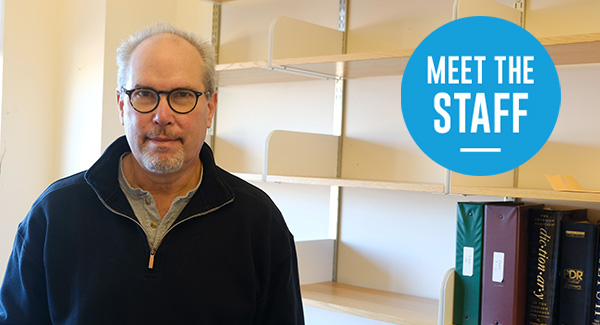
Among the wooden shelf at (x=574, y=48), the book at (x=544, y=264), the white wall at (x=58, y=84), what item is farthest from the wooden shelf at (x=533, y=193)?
the white wall at (x=58, y=84)

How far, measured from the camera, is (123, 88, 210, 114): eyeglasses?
51.0 inches

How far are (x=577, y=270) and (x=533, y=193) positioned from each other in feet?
0.77

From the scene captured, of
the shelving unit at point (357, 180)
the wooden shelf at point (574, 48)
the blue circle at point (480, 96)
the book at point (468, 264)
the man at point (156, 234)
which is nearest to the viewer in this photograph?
the man at point (156, 234)

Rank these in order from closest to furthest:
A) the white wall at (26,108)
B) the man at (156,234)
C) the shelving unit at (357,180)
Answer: the man at (156,234) → the shelving unit at (357,180) → the white wall at (26,108)

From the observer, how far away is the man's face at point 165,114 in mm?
1284

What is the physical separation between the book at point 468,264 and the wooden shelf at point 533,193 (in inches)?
3.3

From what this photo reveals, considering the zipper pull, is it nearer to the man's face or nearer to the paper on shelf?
the man's face

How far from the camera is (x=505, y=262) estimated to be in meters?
1.85

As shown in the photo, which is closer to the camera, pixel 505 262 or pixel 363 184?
pixel 505 262

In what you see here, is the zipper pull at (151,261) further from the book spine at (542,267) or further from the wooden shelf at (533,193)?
the book spine at (542,267)

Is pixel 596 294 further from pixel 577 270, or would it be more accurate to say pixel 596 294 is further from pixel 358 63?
pixel 358 63

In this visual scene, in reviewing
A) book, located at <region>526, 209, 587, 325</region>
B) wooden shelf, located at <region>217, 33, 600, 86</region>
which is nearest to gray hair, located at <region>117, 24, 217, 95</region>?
wooden shelf, located at <region>217, 33, 600, 86</region>

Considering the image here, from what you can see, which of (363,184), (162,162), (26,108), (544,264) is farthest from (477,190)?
(26,108)

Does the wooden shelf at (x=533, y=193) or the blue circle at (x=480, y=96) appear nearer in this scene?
the wooden shelf at (x=533, y=193)
